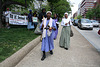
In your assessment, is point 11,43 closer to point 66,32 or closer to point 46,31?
point 46,31

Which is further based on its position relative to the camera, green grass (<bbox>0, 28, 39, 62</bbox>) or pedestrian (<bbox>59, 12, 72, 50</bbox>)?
pedestrian (<bbox>59, 12, 72, 50</bbox>)

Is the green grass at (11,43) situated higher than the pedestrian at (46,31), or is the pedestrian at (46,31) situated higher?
the pedestrian at (46,31)

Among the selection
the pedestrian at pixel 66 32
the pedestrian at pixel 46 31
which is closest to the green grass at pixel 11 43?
the pedestrian at pixel 46 31

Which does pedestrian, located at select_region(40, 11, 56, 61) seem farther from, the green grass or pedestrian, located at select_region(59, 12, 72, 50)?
pedestrian, located at select_region(59, 12, 72, 50)

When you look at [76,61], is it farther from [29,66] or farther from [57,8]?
[57,8]

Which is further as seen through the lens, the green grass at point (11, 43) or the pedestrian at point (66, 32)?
the pedestrian at point (66, 32)

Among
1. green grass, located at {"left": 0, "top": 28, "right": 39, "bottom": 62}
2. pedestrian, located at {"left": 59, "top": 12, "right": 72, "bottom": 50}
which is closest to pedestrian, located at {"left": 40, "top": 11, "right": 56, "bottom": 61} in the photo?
green grass, located at {"left": 0, "top": 28, "right": 39, "bottom": 62}

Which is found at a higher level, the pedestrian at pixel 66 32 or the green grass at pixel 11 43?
the pedestrian at pixel 66 32

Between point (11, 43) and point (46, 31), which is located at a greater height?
point (46, 31)

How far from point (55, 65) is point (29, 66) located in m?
0.80

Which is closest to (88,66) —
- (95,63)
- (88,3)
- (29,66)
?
(95,63)

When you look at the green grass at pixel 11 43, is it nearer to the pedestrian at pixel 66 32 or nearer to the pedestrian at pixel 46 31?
the pedestrian at pixel 46 31


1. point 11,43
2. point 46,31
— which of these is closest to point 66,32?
point 46,31

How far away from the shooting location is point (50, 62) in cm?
373
